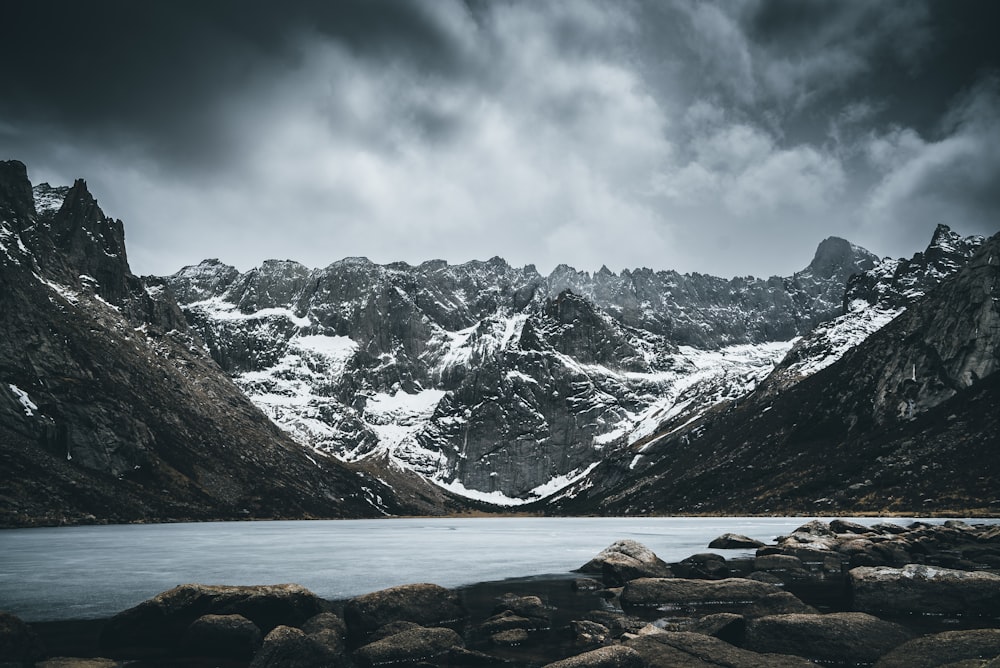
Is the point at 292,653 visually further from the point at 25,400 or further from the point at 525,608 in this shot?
the point at 25,400

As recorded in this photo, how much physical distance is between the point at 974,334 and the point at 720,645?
229137 mm

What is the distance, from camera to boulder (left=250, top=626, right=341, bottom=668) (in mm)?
18703

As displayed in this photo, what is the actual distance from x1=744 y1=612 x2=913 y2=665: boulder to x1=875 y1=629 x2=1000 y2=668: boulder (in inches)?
→ 64.1

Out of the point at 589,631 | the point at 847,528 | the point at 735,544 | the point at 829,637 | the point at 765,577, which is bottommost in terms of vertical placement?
the point at 735,544

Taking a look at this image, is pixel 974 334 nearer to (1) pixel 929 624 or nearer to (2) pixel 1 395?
(1) pixel 929 624

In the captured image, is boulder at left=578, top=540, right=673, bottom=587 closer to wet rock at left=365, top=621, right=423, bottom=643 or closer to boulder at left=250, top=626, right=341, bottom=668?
wet rock at left=365, top=621, right=423, bottom=643

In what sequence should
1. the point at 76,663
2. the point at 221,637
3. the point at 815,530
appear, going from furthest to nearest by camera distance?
the point at 815,530, the point at 221,637, the point at 76,663

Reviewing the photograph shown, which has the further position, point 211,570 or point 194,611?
point 211,570

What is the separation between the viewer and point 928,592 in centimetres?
2614

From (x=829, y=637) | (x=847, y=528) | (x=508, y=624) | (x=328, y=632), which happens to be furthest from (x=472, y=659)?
(x=847, y=528)

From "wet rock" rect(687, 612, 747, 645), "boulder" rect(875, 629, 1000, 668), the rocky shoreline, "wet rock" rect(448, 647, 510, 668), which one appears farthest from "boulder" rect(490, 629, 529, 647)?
"boulder" rect(875, 629, 1000, 668)

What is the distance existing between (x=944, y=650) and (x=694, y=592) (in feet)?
47.8

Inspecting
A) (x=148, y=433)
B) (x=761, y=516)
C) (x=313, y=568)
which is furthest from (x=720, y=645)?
(x=148, y=433)

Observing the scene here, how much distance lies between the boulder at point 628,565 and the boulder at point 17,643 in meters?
28.6
